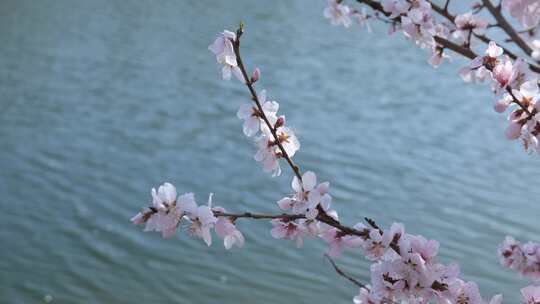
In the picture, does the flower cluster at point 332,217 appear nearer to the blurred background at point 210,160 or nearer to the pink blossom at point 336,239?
the pink blossom at point 336,239

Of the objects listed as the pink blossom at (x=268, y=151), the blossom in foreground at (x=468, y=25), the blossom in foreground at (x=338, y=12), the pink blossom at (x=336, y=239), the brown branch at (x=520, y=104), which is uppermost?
the blossom in foreground at (x=338, y=12)

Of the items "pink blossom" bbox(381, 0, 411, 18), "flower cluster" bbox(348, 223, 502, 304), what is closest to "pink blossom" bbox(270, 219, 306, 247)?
"flower cluster" bbox(348, 223, 502, 304)

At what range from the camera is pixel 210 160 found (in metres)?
6.75

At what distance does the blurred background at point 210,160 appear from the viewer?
490 centimetres

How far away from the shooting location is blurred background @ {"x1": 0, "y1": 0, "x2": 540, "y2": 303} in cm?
490

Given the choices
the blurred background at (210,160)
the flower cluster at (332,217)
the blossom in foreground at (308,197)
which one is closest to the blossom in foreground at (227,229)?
the flower cluster at (332,217)

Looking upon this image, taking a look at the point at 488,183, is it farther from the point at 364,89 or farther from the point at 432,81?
the point at 432,81

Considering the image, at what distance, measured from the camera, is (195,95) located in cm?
881

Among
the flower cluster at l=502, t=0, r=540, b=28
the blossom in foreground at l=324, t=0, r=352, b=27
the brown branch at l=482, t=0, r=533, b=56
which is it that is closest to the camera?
the flower cluster at l=502, t=0, r=540, b=28

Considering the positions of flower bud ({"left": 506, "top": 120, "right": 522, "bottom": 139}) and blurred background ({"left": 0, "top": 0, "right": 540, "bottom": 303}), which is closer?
flower bud ({"left": 506, "top": 120, "right": 522, "bottom": 139})

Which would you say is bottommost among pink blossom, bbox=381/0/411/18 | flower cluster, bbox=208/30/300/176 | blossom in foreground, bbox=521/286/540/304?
blossom in foreground, bbox=521/286/540/304

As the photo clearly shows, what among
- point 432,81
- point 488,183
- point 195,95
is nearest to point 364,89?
point 432,81

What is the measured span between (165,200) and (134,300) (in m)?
Answer: 3.25

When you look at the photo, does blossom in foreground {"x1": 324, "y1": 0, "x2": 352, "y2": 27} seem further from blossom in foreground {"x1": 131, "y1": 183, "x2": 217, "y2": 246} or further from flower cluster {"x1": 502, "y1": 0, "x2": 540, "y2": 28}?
blossom in foreground {"x1": 131, "y1": 183, "x2": 217, "y2": 246}
